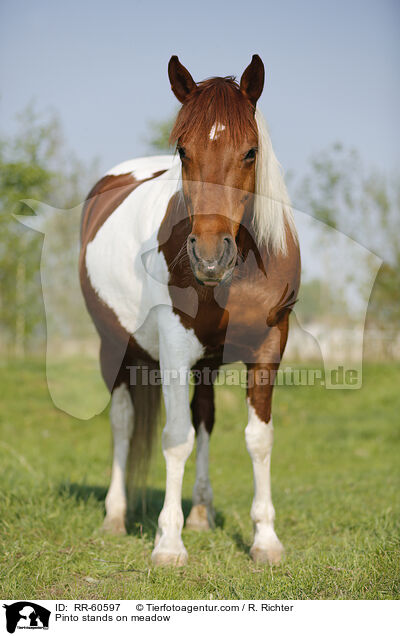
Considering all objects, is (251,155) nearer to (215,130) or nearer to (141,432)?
(215,130)

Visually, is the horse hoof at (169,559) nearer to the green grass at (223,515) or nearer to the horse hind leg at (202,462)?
the green grass at (223,515)

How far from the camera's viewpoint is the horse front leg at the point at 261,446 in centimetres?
335

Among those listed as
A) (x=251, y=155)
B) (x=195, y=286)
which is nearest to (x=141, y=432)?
(x=195, y=286)

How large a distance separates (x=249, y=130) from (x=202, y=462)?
93.2 inches

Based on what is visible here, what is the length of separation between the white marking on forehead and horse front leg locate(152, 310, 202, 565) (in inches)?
38.0

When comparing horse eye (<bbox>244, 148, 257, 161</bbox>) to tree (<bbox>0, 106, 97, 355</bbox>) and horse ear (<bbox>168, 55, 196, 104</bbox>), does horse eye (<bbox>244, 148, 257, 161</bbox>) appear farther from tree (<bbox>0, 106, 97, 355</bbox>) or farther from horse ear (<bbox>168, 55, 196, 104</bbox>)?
tree (<bbox>0, 106, 97, 355</bbox>)

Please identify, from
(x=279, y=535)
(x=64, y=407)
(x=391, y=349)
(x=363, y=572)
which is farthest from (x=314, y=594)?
(x=391, y=349)

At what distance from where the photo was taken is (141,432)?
436cm

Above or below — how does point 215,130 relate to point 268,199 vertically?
above

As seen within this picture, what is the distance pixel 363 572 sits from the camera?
2.82m

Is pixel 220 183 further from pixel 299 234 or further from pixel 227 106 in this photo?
pixel 299 234

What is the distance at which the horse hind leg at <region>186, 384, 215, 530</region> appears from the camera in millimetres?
4074
